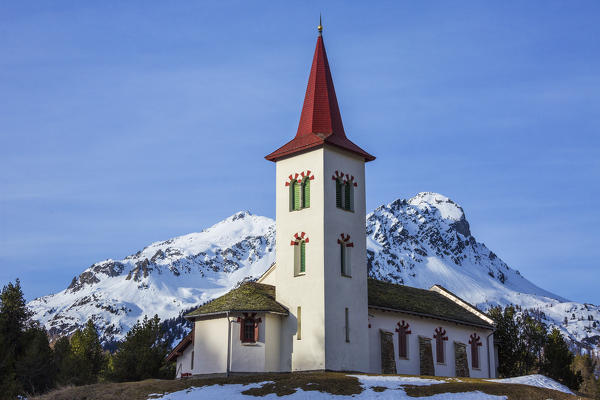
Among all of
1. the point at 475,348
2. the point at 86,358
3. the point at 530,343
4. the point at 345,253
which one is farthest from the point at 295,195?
the point at 530,343

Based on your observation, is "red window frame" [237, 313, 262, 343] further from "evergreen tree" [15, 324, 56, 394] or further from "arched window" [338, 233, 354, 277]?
"evergreen tree" [15, 324, 56, 394]

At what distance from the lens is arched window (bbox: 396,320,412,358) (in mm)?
52406

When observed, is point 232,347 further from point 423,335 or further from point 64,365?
point 64,365

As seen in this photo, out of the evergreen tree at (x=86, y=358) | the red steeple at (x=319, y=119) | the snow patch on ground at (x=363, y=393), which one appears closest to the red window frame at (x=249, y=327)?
the snow patch on ground at (x=363, y=393)

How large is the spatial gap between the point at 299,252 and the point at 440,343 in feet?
47.9

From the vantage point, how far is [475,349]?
59.9 meters

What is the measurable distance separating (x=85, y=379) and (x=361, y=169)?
2694 centimetres

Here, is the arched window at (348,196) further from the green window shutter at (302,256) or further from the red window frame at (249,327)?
the red window frame at (249,327)

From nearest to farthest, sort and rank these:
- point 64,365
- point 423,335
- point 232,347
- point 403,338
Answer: point 232,347
point 403,338
point 423,335
point 64,365

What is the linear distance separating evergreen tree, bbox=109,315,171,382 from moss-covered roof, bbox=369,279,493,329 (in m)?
15.9

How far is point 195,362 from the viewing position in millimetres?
47406

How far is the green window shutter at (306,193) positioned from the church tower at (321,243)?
0.21 feet

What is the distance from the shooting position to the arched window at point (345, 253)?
4850 centimetres

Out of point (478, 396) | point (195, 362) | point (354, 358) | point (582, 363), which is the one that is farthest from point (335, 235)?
point (582, 363)
